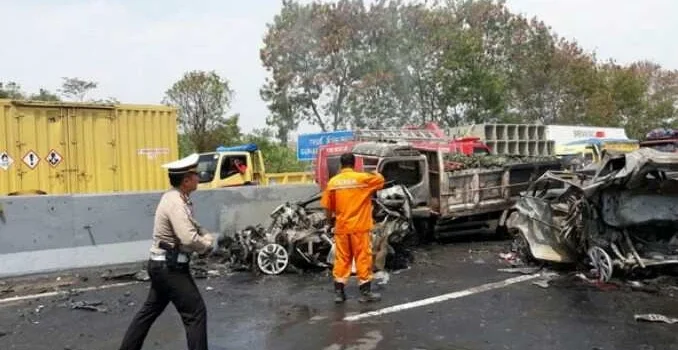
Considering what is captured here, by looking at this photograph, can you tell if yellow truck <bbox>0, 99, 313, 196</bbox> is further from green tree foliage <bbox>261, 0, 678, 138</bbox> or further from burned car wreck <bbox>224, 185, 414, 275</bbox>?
green tree foliage <bbox>261, 0, 678, 138</bbox>

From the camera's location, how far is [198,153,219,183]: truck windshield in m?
16.0

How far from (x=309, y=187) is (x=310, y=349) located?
23.0 feet

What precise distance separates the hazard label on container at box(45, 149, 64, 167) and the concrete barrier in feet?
11.3

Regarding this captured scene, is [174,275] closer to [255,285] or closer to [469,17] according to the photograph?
[255,285]

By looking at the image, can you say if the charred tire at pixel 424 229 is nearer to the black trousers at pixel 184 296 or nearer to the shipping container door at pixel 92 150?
the shipping container door at pixel 92 150

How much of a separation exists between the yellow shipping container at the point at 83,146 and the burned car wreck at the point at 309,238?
15.1 ft

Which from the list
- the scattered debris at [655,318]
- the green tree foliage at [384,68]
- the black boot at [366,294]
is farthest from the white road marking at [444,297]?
the green tree foliage at [384,68]

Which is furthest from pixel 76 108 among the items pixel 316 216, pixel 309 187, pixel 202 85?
pixel 202 85

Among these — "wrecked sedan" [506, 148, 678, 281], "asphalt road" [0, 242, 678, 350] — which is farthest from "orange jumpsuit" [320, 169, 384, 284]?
"wrecked sedan" [506, 148, 678, 281]

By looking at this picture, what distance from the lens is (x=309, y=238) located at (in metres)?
9.17

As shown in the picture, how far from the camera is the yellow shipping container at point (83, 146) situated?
40.1 ft

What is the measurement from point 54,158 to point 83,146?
23.8 inches

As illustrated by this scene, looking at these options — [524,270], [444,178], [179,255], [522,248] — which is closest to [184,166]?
[179,255]

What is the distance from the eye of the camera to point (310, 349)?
18.2 ft
